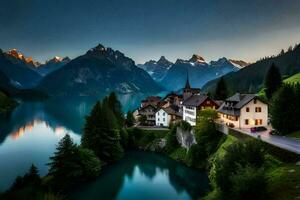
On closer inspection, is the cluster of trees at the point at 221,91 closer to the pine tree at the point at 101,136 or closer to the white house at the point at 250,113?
the white house at the point at 250,113

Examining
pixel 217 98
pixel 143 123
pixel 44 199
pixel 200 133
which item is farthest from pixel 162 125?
pixel 44 199

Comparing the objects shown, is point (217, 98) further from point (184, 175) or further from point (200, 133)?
point (184, 175)

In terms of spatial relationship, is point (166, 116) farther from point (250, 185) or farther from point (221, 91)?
point (250, 185)

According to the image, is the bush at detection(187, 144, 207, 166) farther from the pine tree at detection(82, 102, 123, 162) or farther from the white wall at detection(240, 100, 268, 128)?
the pine tree at detection(82, 102, 123, 162)

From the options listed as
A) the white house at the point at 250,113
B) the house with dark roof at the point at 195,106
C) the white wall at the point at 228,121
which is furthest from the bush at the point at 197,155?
the house with dark roof at the point at 195,106

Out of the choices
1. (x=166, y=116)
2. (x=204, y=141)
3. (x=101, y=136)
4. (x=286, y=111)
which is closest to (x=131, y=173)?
(x=101, y=136)

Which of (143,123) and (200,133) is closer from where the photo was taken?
(200,133)

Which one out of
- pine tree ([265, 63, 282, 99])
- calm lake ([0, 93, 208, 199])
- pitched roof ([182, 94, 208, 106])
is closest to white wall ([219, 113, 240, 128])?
pitched roof ([182, 94, 208, 106])
